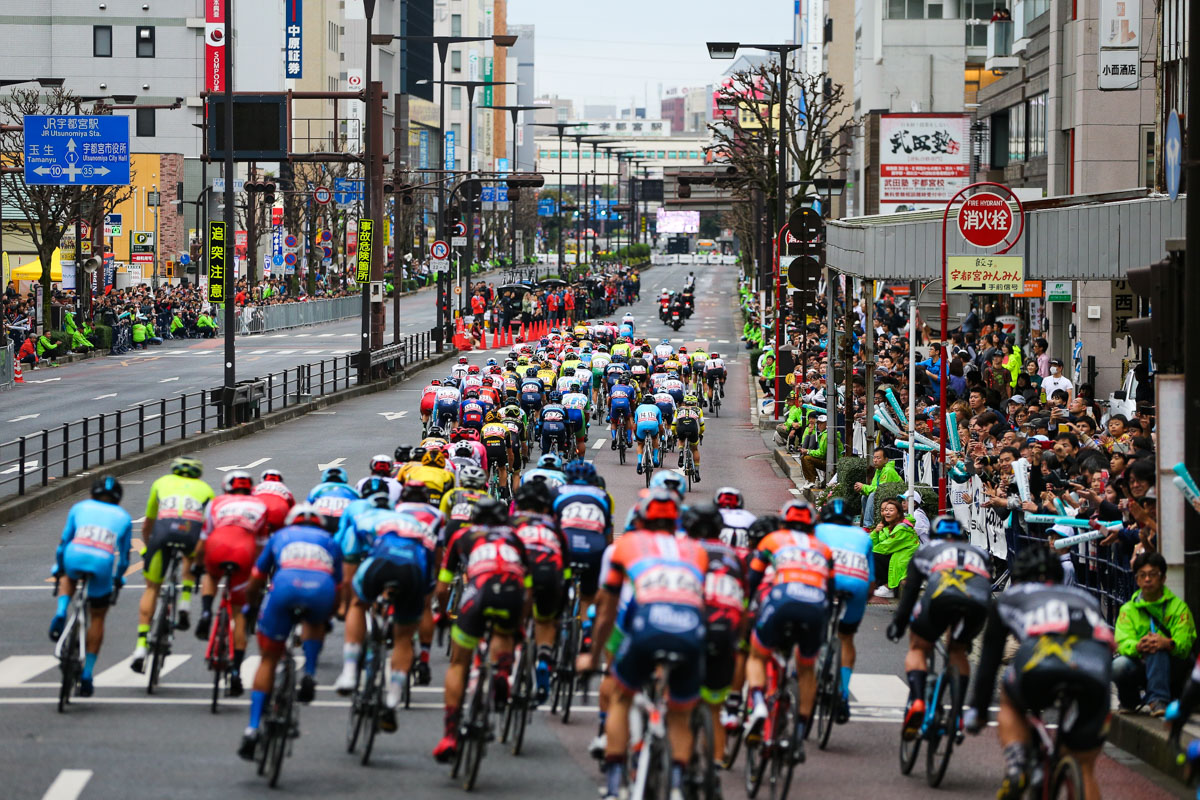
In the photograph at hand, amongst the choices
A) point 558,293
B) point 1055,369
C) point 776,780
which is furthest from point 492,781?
point 558,293

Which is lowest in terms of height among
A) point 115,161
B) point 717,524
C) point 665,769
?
point 665,769

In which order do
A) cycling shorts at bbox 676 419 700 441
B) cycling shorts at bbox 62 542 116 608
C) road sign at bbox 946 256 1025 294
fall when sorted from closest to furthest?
cycling shorts at bbox 62 542 116 608 → road sign at bbox 946 256 1025 294 → cycling shorts at bbox 676 419 700 441

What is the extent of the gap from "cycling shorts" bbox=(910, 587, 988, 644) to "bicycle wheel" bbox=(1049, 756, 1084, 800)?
6.66 ft

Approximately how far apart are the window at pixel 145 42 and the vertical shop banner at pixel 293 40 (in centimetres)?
1006

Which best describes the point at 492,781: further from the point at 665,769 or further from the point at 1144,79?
the point at 1144,79

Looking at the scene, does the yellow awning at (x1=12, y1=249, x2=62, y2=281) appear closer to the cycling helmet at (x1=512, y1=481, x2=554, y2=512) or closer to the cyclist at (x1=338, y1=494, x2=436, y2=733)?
the cycling helmet at (x1=512, y1=481, x2=554, y2=512)

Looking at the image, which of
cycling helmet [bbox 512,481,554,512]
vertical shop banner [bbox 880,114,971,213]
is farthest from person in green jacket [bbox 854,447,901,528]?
vertical shop banner [bbox 880,114,971,213]

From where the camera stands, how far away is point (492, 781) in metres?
10.9

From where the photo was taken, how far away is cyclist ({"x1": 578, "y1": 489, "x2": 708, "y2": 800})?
8.84m

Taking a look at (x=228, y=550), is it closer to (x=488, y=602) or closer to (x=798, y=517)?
(x=488, y=602)

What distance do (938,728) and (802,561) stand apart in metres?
1.42

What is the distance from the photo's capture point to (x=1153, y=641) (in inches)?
468

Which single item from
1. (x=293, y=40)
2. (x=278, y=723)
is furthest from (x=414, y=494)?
(x=293, y=40)

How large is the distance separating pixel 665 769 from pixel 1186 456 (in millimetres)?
5499
